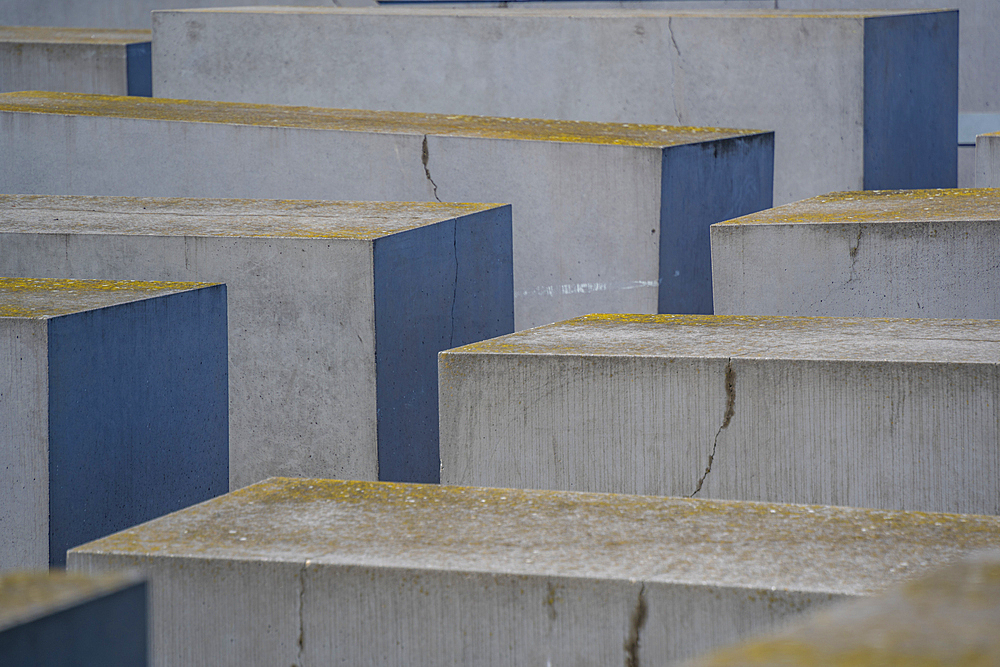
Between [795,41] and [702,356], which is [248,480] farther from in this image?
[795,41]

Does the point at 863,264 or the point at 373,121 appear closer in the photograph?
the point at 863,264

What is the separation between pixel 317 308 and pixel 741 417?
1764mm

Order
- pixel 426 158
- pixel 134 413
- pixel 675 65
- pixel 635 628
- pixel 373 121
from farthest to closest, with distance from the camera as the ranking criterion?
pixel 675 65 < pixel 373 121 < pixel 426 158 < pixel 134 413 < pixel 635 628

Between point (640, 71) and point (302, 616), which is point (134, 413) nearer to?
point (302, 616)

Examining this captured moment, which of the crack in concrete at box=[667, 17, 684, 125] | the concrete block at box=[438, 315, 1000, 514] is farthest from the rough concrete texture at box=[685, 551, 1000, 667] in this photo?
the crack in concrete at box=[667, 17, 684, 125]

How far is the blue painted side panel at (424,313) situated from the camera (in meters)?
4.34

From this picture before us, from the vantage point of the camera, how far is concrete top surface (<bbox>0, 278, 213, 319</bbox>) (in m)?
3.31

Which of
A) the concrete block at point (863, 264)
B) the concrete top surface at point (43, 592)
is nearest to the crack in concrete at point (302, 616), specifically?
the concrete top surface at point (43, 592)

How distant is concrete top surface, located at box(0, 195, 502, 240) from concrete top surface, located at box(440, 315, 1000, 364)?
999 mm

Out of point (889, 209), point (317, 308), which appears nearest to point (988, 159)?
point (889, 209)

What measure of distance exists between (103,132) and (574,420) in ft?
12.5

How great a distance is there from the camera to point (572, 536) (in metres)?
2.26

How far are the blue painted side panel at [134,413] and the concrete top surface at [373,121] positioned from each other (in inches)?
89.5

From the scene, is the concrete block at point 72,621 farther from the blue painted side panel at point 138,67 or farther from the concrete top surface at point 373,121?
the blue painted side panel at point 138,67
